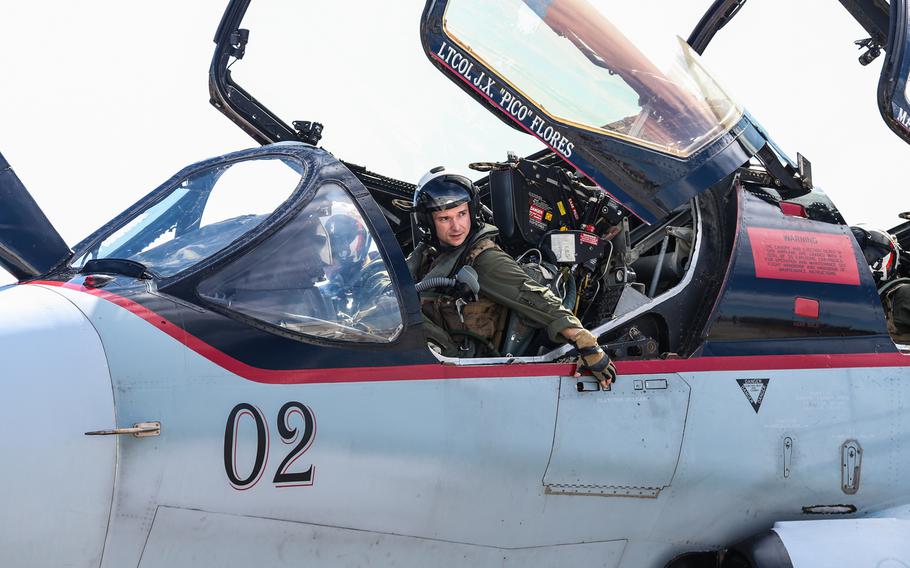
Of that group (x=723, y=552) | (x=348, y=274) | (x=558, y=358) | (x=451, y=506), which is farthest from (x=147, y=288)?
(x=723, y=552)

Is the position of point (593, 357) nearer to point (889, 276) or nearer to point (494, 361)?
point (494, 361)

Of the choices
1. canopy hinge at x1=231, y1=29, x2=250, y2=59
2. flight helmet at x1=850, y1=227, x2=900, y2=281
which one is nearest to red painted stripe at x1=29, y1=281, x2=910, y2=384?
flight helmet at x1=850, y1=227, x2=900, y2=281

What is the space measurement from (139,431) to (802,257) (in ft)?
10.8

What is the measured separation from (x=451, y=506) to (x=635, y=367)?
108 cm

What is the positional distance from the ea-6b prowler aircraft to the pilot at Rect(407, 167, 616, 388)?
10 cm

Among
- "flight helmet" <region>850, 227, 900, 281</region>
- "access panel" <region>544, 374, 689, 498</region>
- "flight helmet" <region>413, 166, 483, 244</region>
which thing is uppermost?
"flight helmet" <region>850, 227, 900, 281</region>

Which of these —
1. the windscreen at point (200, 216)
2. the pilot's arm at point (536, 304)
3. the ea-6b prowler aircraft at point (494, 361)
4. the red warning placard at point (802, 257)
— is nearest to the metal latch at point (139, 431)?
the ea-6b prowler aircraft at point (494, 361)

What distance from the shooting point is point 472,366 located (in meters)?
3.73

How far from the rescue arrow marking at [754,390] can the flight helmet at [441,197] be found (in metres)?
1.44

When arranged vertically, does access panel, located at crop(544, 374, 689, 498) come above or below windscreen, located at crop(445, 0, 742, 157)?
below

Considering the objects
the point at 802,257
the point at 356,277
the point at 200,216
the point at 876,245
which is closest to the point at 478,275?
the point at 356,277

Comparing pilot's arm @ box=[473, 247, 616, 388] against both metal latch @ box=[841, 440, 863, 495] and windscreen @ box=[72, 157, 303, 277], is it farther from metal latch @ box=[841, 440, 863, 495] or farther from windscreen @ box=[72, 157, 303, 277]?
metal latch @ box=[841, 440, 863, 495]

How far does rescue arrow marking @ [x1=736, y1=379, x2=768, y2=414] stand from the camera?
427 centimetres

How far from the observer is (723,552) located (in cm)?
423
